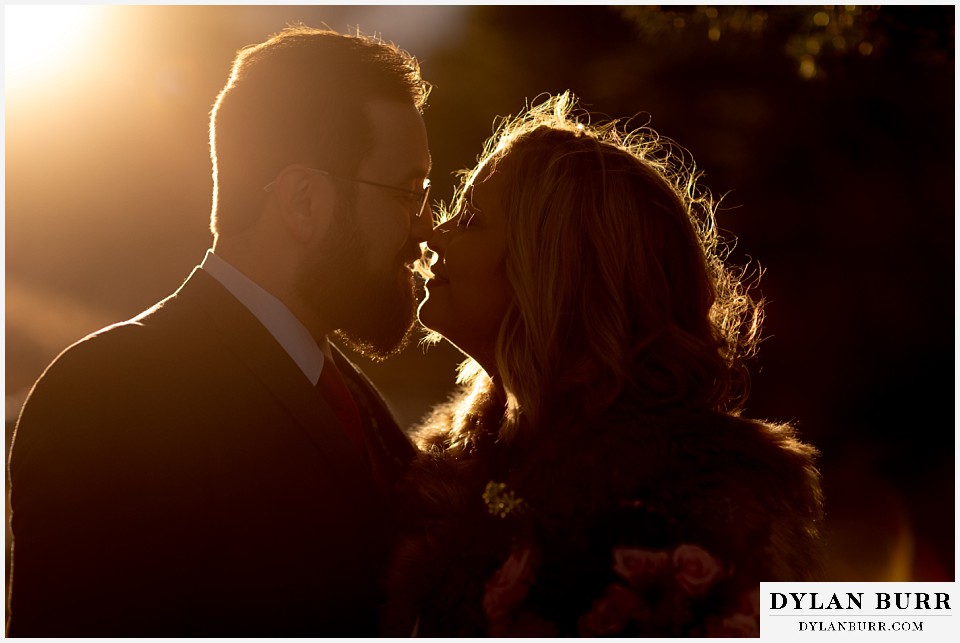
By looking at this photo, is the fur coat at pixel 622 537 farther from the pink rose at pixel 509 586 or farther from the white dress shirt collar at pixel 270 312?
the white dress shirt collar at pixel 270 312

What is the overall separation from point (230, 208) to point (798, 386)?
8.44 meters

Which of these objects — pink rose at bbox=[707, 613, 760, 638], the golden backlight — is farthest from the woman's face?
the golden backlight

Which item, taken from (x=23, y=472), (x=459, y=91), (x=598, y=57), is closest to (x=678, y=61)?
(x=598, y=57)

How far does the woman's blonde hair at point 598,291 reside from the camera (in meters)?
3.50

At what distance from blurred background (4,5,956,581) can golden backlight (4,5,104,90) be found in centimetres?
8

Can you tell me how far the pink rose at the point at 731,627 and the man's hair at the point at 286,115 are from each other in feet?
7.66

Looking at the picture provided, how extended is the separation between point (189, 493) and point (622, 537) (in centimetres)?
148

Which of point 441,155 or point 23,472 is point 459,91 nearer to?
point 441,155

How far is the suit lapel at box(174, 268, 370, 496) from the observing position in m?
3.35

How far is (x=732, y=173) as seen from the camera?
10102mm

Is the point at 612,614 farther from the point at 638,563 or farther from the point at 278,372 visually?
the point at 278,372

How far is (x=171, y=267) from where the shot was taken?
1180 centimetres

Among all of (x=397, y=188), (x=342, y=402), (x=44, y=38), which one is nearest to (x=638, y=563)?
(x=342, y=402)

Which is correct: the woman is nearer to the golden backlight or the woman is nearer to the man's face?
the man's face
